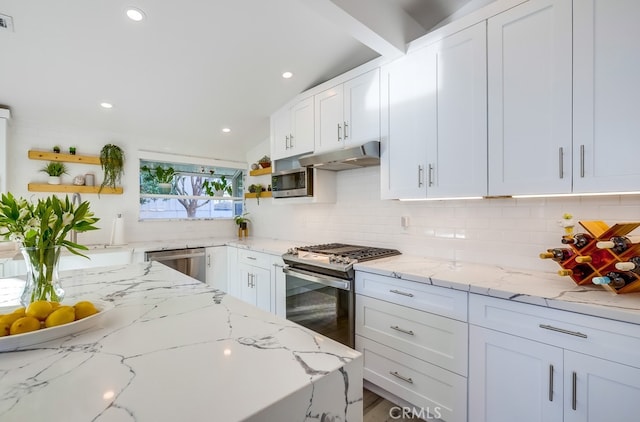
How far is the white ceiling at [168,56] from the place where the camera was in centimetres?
197

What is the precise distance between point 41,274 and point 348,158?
196 cm

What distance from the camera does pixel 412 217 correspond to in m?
2.50

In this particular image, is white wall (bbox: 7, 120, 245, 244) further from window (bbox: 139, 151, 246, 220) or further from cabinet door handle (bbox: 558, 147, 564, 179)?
cabinet door handle (bbox: 558, 147, 564, 179)

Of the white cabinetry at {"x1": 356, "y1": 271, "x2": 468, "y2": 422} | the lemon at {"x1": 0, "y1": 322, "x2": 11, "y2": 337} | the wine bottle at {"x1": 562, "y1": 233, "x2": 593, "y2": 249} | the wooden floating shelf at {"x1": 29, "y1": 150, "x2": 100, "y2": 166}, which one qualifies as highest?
the wooden floating shelf at {"x1": 29, "y1": 150, "x2": 100, "y2": 166}

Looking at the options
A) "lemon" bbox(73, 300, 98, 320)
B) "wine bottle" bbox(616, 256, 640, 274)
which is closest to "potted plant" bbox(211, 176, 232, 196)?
"lemon" bbox(73, 300, 98, 320)

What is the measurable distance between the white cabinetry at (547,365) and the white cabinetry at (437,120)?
763mm

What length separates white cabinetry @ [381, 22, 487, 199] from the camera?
182 cm

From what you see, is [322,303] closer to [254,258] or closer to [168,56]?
[254,258]

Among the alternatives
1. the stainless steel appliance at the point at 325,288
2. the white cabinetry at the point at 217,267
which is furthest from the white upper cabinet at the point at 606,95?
the white cabinetry at the point at 217,267

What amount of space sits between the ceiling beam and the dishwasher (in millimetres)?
2764

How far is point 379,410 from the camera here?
1.92m

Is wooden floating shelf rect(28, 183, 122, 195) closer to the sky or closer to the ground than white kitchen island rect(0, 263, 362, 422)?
closer to the sky

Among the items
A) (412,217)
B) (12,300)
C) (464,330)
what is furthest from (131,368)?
(412,217)

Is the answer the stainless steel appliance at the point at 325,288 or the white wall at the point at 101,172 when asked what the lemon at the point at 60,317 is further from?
the white wall at the point at 101,172
